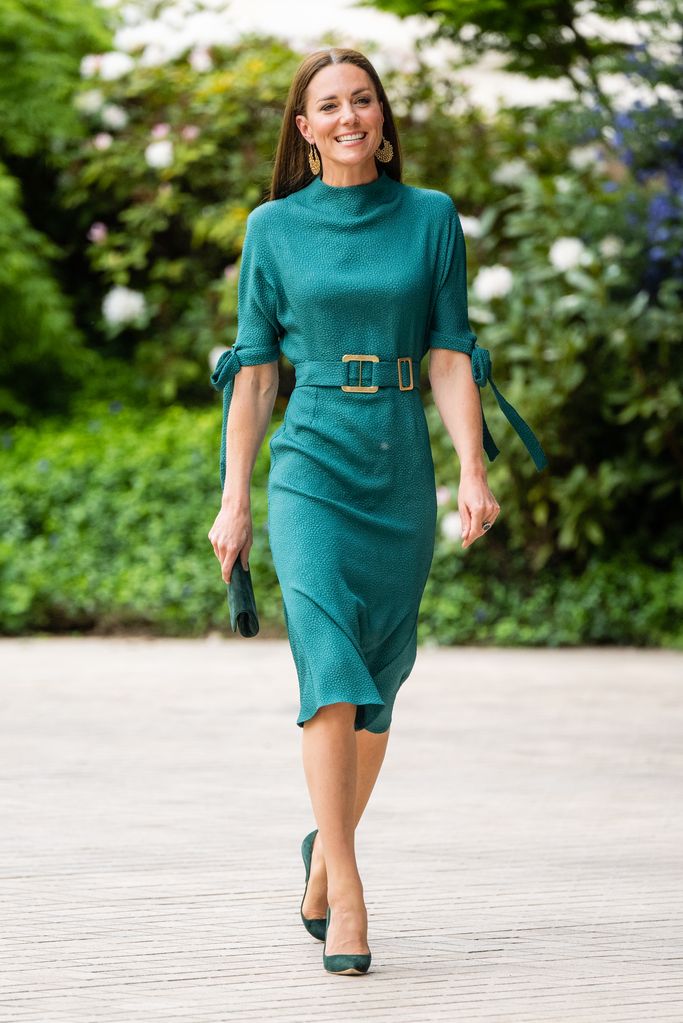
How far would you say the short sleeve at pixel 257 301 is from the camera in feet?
12.5

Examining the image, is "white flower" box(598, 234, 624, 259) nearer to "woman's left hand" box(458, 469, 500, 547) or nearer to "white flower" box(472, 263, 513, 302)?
"white flower" box(472, 263, 513, 302)

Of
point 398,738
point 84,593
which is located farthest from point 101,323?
point 398,738

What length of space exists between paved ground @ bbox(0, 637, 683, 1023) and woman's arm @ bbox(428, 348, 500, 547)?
96 cm

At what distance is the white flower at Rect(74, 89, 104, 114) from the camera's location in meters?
12.0

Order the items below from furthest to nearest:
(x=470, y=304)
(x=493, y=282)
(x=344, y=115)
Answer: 1. (x=470, y=304)
2. (x=493, y=282)
3. (x=344, y=115)

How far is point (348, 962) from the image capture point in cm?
352

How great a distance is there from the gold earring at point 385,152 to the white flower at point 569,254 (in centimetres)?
559

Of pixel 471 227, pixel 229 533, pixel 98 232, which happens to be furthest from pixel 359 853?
pixel 98 232

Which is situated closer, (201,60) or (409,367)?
(409,367)

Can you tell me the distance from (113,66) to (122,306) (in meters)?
1.67

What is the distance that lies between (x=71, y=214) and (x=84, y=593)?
12.3ft

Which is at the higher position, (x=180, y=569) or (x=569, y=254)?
(x=569, y=254)

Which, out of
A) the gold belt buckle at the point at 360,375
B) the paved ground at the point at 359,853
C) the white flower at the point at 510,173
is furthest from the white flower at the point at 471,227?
the gold belt buckle at the point at 360,375

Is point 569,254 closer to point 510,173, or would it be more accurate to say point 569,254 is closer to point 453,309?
point 510,173
